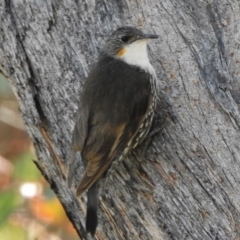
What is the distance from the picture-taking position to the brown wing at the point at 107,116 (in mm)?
3752

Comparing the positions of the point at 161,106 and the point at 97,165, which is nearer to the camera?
the point at 97,165

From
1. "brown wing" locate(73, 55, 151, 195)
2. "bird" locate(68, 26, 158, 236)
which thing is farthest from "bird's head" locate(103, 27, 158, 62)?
"brown wing" locate(73, 55, 151, 195)

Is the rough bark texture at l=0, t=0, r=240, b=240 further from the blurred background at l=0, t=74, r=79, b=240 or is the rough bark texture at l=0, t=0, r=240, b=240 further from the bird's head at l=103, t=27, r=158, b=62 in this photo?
the blurred background at l=0, t=74, r=79, b=240

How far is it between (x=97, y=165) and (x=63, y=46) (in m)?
0.80

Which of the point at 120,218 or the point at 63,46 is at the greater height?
the point at 63,46

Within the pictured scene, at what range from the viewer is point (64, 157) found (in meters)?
4.05

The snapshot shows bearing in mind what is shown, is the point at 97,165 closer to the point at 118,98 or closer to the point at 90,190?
the point at 90,190

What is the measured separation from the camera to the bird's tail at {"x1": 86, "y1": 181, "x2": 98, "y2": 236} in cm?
370

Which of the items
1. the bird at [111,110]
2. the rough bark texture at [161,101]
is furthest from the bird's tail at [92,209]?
the rough bark texture at [161,101]

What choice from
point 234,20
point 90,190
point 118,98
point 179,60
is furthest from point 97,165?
point 234,20

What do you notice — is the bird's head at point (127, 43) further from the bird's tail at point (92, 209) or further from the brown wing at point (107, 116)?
the bird's tail at point (92, 209)

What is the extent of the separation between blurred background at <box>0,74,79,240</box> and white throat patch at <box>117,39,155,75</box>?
82 cm

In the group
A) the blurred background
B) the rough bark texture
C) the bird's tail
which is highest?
the rough bark texture

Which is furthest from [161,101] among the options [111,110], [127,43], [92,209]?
[92,209]
